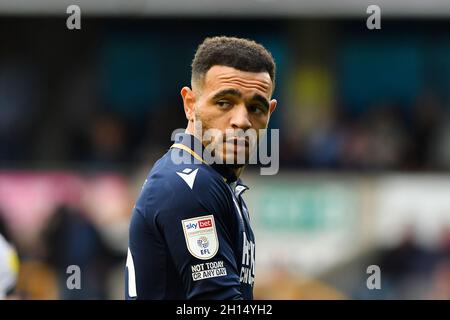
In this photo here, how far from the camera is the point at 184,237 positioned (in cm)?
462

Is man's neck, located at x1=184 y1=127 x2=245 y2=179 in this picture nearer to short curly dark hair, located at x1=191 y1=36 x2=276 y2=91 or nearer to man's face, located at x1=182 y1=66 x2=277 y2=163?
man's face, located at x1=182 y1=66 x2=277 y2=163

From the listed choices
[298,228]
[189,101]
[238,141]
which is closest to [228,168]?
[238,141]

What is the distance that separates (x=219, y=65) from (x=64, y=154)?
42.2 feet

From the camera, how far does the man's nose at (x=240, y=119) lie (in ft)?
16.0

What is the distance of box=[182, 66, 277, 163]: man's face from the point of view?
4906 mm

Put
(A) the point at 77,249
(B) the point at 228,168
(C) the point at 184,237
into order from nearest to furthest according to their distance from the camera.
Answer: (C) the point at 184,237 → (B) the point at 228,168 → (A) the point at 77,249

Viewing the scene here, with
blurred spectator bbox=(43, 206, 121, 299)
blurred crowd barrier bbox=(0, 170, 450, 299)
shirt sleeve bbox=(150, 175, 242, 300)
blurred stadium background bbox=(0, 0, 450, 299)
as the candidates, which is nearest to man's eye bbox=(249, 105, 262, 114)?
shirt sleeve bbox=(150, 175, 242, 300)

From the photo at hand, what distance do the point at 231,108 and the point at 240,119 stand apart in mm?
91

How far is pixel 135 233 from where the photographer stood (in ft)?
15.6

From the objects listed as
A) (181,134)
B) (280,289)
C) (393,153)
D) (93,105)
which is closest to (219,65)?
(181,134)

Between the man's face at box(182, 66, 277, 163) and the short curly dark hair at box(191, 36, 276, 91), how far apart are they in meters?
0.03

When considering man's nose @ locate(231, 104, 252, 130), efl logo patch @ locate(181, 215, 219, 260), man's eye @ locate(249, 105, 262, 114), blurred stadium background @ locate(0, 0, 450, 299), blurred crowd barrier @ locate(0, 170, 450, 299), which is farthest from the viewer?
blurred stadium background @ locate(0, 0, 450, 299)

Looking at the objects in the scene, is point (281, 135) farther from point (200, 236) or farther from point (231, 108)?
point (200, 236)

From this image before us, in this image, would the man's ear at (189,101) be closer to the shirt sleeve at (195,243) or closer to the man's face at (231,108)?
the man's face at (231,108)
